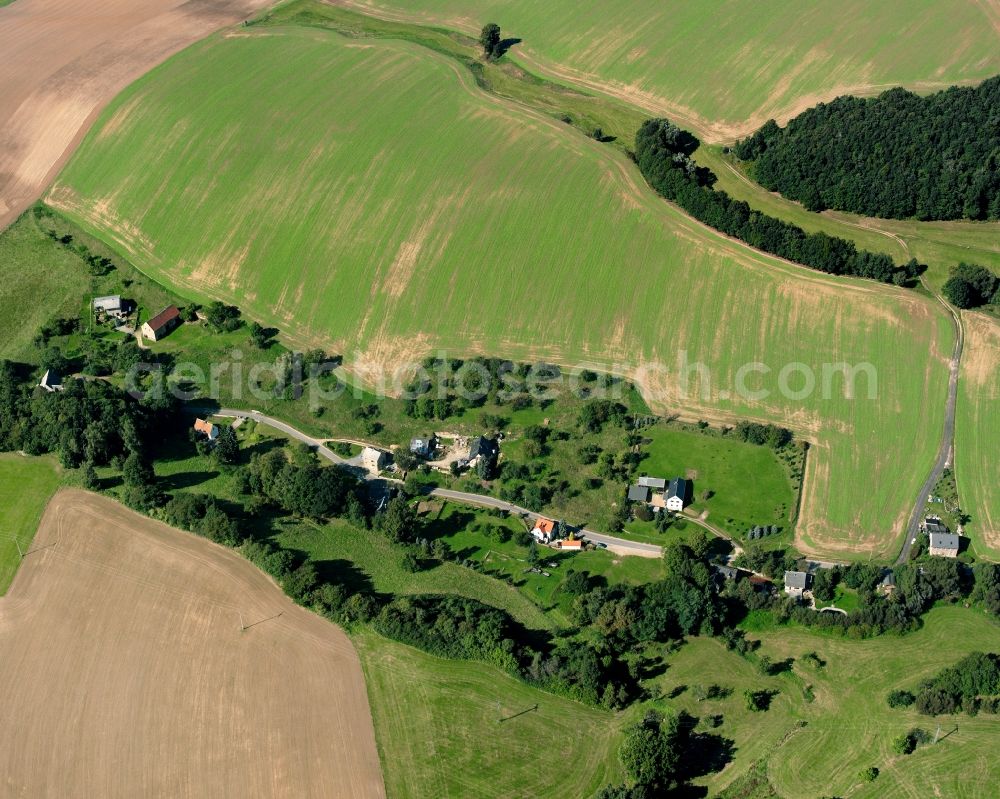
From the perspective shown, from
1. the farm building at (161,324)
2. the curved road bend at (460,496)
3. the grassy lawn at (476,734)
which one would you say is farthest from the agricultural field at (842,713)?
the farm building at (161,324)

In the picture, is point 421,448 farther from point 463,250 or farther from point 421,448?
point 463,250

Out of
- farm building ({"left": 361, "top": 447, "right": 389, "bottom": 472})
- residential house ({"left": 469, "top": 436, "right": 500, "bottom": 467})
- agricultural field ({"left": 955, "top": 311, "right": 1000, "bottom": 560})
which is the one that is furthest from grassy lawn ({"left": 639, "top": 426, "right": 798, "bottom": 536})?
farm building ({"left": 361, "top": 447, "right": 389, "bottom": 472})

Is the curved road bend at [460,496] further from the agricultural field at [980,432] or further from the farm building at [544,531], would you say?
the agricultural field at [980,432]

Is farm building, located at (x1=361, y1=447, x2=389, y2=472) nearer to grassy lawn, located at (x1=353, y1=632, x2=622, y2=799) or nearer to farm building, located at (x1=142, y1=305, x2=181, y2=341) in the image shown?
grassy lawn, located at (x1=353, y1=632, x2=622, y2=799)

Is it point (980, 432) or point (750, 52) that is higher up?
point (750, 52)

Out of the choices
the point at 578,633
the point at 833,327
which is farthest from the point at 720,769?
the point at 833,327

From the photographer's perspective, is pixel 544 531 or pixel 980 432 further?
pixel 980 432

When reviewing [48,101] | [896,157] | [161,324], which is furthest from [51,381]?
[896,157]
